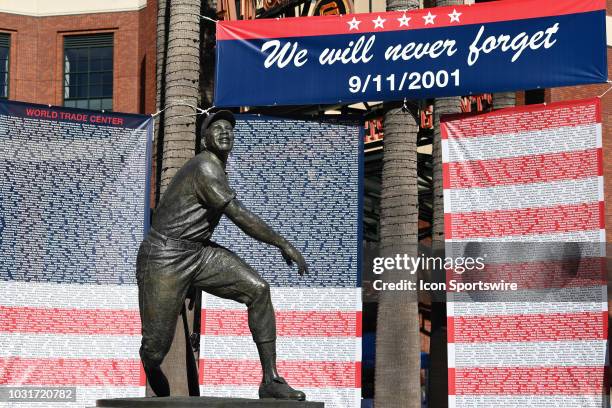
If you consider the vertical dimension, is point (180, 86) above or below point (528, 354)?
above

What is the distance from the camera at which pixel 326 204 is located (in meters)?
14.3

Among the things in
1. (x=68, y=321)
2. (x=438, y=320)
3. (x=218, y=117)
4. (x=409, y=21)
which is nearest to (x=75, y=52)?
(x=68, y=321)

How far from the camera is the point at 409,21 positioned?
14219 millimetres

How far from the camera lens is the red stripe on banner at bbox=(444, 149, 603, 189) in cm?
1319

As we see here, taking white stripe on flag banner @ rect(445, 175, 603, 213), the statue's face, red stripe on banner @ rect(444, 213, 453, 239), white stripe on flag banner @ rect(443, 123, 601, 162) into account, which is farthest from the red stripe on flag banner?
the statue's face

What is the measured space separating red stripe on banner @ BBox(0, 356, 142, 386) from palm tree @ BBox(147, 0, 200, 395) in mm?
1124

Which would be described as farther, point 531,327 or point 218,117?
point 531,327

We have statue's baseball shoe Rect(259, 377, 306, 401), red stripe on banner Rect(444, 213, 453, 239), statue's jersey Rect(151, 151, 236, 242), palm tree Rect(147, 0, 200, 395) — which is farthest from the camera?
palm tree Rect(147, 0, 200, 395)

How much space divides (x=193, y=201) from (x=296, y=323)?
16.5 ft

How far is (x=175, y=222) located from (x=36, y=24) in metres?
19.7

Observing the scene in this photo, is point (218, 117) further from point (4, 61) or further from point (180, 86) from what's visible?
point (4, 61)

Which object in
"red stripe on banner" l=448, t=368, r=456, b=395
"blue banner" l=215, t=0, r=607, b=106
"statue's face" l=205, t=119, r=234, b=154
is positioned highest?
"blue banner" l=215, t=0, r=607, b=106

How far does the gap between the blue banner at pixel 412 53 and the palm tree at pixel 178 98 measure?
1.48 m

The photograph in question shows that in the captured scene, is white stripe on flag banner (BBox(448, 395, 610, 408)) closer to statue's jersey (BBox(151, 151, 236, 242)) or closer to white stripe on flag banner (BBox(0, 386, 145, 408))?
white stripe on flag banner (BBox(0, 386, 145, 408))
